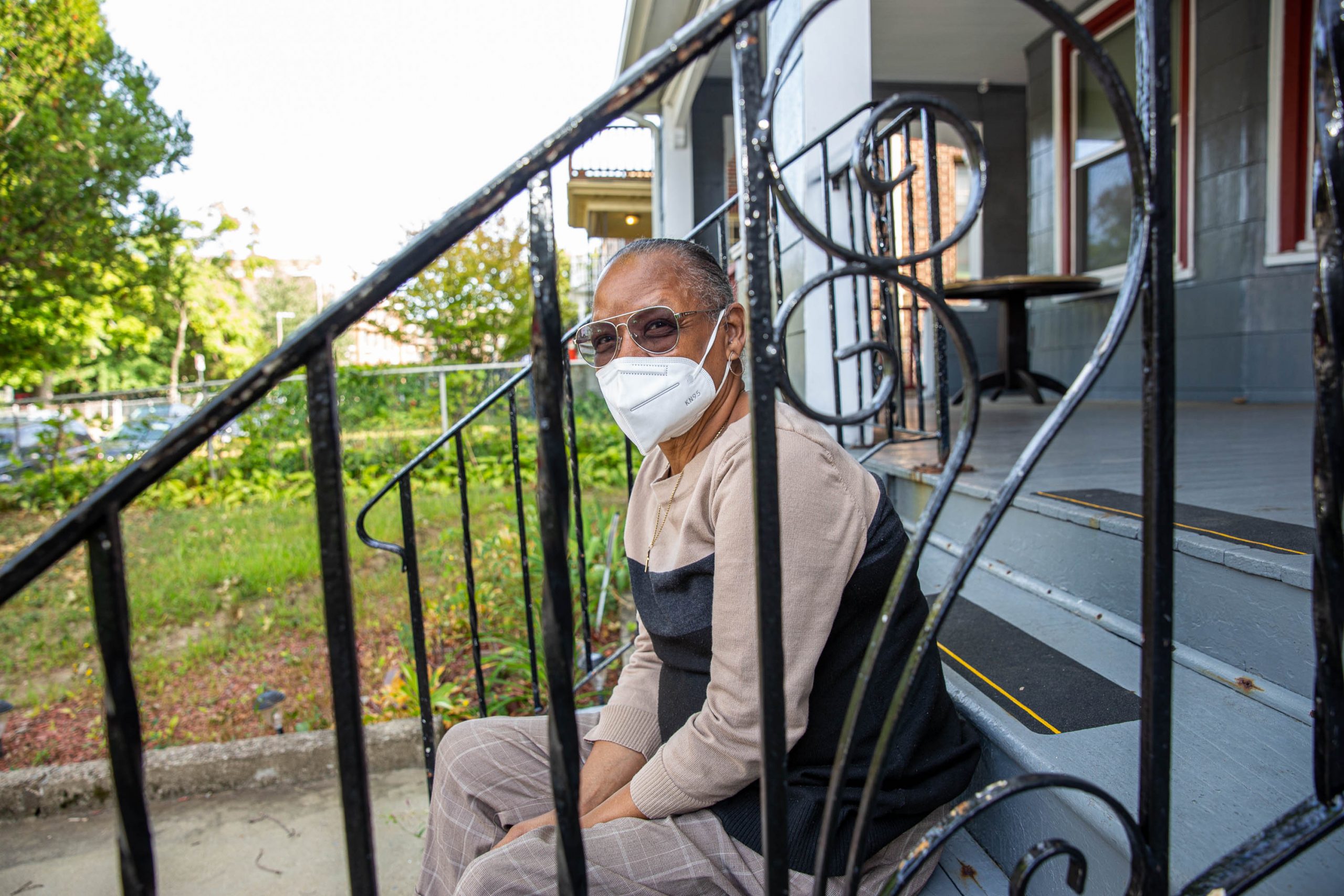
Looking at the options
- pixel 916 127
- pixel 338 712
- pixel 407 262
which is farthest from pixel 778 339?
pixel 916 127

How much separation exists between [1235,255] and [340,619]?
238 inches

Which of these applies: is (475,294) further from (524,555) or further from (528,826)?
(528,826)

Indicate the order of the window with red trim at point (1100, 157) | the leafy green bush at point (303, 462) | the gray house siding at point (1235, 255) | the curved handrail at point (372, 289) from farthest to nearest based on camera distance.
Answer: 1. the leafy green bush at point (303, 462)
2. the window with red trim at point (1100, 157)
3. the gray house siding at point (1235, 255)
4. the curved handrail at point (372, 289)

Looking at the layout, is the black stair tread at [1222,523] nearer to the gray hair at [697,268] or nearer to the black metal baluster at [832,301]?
the black metal baluster at [832,301]

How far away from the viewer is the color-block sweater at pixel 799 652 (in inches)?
39.7

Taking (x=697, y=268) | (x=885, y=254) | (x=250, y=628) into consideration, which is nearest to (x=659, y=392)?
(x=697, y=268)

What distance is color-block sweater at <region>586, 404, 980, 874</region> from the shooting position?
1008 millimetres

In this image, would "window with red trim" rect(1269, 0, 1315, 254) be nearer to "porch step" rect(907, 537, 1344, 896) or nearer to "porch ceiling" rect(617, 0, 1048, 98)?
"porch ceiling" rect(617, 0, 1048, 98)

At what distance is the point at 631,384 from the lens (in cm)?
128

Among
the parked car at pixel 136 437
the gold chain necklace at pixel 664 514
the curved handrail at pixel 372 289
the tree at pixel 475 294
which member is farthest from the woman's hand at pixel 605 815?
the tree at pixel 475 294

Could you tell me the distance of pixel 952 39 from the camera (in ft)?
22.1

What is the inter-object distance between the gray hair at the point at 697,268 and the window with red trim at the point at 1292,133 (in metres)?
5.00

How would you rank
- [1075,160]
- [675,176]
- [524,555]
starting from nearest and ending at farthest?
[524,555]
[1075,160]
[675,176]

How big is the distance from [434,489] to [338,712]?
257 inches
